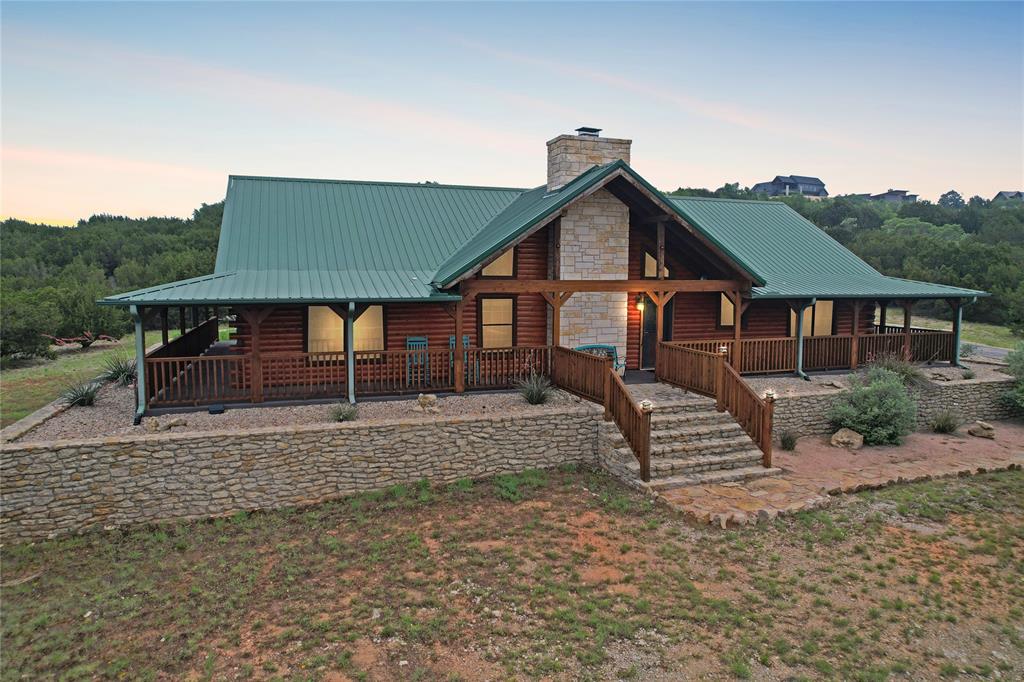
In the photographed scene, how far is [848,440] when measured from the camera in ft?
46.5

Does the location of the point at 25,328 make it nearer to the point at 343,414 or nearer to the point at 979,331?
the point at 343,414

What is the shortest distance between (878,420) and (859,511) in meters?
4.96

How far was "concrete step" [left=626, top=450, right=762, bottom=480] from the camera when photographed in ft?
38.0

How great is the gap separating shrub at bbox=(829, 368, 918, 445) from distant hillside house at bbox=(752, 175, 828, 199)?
13782 cm

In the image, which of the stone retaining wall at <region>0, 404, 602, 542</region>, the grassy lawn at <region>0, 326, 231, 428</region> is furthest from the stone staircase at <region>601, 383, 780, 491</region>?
the grassy lawn at <region>0, 326, 231, 428</region>

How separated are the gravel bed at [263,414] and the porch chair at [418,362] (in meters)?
0.66

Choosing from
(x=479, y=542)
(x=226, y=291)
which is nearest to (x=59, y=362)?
(x=226, y=291)

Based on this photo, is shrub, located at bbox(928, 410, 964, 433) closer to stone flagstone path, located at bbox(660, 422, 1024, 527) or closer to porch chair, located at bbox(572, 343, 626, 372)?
stone flagstone path, located at bbox(660, 422, 1024, 527)

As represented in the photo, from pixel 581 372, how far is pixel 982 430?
413 inches

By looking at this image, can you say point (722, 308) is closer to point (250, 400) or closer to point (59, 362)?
point (250, 400)

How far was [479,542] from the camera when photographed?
951cm

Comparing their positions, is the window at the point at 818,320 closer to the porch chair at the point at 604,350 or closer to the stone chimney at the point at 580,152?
the porch chair at the point at 604,350

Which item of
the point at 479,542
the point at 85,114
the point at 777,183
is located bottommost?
the point at 479,542

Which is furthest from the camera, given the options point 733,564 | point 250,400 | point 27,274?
point 27,274
